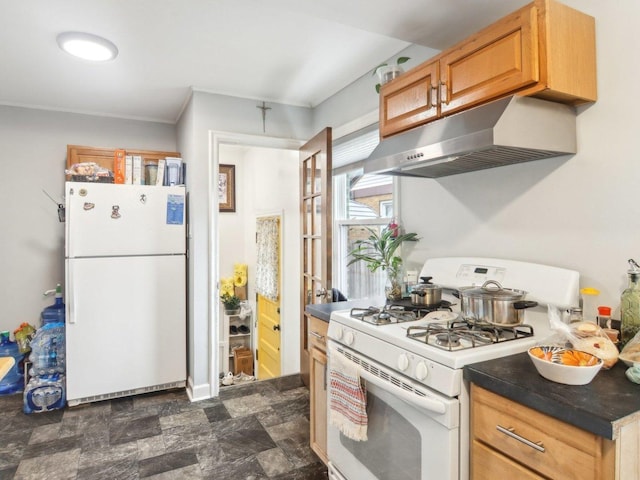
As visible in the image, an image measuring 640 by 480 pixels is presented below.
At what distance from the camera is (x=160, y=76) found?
273 centimetres

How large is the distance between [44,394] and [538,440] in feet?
10.4

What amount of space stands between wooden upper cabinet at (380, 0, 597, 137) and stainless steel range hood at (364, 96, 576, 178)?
0.06m

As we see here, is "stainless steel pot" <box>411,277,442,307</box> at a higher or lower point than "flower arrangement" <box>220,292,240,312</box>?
higher

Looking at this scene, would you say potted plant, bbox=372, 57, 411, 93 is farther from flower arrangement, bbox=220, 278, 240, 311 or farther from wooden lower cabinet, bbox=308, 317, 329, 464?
flower arrangement, bbox=220, 278, 240, 311

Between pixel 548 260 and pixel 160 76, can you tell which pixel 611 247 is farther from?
pixel 160 76

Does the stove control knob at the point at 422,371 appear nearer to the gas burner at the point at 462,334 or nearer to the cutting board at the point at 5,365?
the gas burner at the point at 462,334

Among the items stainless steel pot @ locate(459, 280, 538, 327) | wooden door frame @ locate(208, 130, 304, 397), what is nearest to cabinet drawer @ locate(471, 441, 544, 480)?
stainless steel pot @ locate(459, 280, 538, 327)

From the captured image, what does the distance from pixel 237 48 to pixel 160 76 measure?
73cm

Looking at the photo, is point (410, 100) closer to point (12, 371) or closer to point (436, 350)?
point (436, 350)

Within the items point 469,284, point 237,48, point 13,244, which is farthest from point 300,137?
point 13,244

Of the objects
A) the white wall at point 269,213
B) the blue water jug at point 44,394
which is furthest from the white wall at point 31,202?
the white wall at point 269,213

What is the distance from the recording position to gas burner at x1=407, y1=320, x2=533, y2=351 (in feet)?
4.28

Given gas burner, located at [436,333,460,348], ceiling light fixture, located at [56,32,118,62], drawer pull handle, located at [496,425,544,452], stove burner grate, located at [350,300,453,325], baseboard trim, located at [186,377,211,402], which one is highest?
ceiling light fixture, located at [56,32,118,62]

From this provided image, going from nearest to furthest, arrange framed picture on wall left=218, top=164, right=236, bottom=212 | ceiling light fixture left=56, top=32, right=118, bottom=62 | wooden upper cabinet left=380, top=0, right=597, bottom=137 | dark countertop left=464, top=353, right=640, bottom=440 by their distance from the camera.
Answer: dark countertop left=464, top=353, right=640, bottom=440
wooden upper cabinet left=380, top=0, right=597, bottom=137
ceiling light fixture left=56, top=32, right=118, bottom=62
framed picture on wall left=218, top=164, right=236, bottom=212
